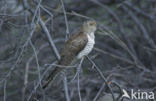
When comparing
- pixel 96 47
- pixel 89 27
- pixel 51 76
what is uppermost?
pixel 89 27

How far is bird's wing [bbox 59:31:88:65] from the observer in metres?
4.30

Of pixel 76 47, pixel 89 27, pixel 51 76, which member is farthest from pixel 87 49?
pixel 51 76

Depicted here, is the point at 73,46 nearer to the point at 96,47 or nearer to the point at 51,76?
the point at 51,76

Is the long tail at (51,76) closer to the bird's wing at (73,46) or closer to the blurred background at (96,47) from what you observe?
the bird's wing at (73,46)

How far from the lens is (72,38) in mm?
4281

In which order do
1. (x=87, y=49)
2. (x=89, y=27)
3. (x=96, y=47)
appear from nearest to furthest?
(x=87, y=49) < (x=89, y=27) < (x=96, y=47)

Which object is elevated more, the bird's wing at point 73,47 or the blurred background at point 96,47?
the bird's wing at point 73,47

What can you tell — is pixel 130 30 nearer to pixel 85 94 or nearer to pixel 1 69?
pixel 85 94

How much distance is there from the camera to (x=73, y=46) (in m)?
4.38

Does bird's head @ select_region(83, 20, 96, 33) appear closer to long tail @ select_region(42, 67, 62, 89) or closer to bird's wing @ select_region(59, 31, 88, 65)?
bird's wing @ select_region(59, 31, 88, 65)

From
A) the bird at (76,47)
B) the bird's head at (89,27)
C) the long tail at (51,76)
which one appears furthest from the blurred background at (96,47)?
the long tail at (51,76)

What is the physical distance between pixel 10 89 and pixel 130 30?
3.08 m

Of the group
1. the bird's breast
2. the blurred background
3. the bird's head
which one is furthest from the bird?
the blurred background

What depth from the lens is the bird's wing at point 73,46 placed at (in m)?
4.30
